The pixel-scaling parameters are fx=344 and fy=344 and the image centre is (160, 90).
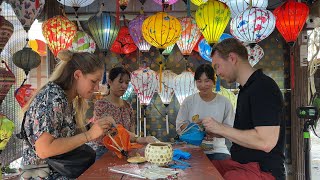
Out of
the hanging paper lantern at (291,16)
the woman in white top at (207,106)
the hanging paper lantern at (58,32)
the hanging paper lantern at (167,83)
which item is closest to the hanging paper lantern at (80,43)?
the hanging paper lantern at (58,32)

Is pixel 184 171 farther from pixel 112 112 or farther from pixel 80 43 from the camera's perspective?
pixel 80 43

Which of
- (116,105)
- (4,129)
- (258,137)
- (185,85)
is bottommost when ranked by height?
(4,129)

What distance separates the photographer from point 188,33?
4.52 m

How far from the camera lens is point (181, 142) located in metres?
2.95

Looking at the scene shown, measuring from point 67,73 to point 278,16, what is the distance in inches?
121

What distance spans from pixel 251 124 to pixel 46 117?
4.17 feet

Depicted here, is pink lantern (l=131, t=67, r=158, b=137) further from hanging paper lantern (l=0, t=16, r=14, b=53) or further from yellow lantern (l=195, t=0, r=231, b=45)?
hanging paper lantern (l=0, t=16, r=14, b=53)

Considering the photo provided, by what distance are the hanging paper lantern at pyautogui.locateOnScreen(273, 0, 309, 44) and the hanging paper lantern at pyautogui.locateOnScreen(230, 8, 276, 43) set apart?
38 centimetres

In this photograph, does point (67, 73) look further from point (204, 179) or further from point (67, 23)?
point (67, 23)

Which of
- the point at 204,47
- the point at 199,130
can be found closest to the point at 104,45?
the point at 204,47

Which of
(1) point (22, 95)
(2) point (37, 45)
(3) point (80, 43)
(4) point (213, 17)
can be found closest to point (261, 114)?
(4) point (213, 17)

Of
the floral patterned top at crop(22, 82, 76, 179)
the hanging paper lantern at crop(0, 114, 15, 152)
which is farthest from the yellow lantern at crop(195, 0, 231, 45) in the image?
the hanging paper lantern at crop(0, 114, 15, 152)

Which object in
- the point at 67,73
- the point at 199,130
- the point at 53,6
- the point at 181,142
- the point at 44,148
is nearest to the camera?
the point at 44,148

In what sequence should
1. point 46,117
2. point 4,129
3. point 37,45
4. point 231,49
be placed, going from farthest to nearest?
point 37,45
point 4,129
point 231,49
point 46,117
